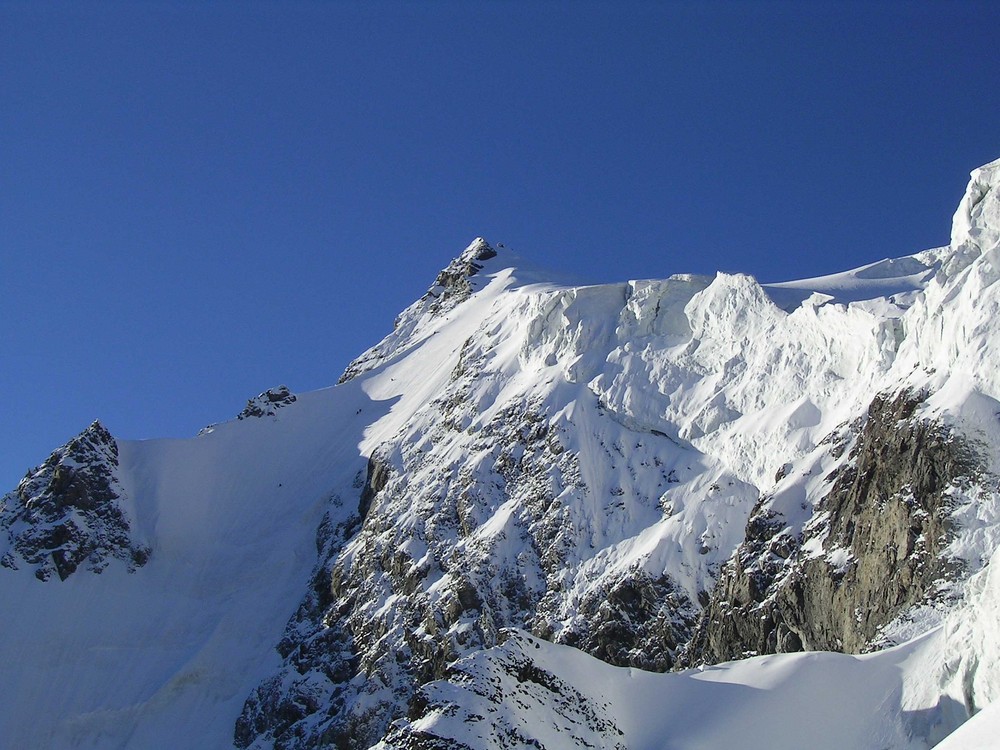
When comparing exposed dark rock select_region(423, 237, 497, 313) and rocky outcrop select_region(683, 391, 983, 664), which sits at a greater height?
exposed dark rock select_region(423, 237, 497, 313)

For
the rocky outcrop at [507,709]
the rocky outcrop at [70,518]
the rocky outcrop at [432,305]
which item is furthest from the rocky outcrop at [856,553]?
the rocky outcrop at [432,305]

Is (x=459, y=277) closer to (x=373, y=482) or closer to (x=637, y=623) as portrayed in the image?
(x=373, y=482)

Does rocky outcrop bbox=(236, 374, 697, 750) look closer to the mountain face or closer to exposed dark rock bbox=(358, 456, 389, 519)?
the mountain face

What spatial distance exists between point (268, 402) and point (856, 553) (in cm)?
8829

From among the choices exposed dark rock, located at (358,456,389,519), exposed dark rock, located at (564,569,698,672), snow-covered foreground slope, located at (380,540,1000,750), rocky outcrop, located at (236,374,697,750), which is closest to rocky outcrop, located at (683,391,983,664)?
exposed dark rock, located at (564,569,698,672)

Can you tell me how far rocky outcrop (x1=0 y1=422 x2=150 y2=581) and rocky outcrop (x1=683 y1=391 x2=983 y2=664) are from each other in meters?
70.4

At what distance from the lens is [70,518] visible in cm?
13100

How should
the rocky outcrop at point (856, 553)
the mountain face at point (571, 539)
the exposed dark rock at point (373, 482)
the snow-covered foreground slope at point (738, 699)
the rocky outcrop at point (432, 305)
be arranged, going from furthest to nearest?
the rocky outcrop at point (432, 305) → the exposed dark rock at point (373, 482) → the rocky outcrop at point (856, 553) → the mountain face at point (571, 539) → the snow-covered foreground slope at point (738, 699)

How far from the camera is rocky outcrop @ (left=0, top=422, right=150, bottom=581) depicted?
128 meters

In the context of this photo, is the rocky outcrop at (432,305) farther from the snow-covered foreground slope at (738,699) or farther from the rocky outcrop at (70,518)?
the snow-covered foreground slope at (738,699)

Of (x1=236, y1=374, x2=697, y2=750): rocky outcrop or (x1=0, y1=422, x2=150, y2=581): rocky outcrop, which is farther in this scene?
(x1=0, y1=422, x2=150, y2=581): rocky outcrop

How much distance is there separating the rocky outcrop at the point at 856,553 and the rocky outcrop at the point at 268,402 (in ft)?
249

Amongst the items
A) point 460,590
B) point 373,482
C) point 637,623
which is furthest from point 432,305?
point 637,623

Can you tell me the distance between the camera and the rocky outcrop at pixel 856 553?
2709 inches
